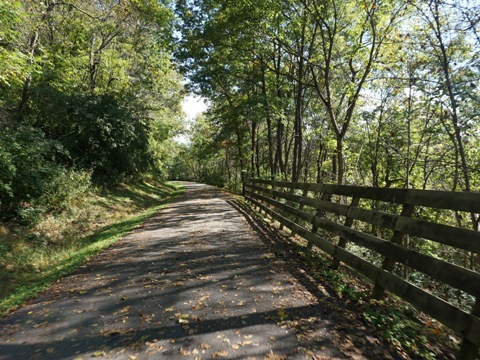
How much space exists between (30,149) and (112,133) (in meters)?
5.94

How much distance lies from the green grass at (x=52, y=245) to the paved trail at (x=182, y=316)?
1.49 ft

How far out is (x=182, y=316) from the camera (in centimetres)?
352

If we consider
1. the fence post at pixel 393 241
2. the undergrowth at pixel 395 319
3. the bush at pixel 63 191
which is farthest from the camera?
the bush at pixel 63 191

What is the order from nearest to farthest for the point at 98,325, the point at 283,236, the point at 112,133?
the point at 98,325, the point at 283,236, the point at 112,133

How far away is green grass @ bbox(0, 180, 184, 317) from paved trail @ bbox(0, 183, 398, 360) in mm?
454

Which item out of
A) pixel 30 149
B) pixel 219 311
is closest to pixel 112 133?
pixel 30 149

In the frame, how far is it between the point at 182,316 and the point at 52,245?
567 centimetres

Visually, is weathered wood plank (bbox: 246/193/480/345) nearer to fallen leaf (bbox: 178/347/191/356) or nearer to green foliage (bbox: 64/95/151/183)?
fallen leaf (bbox: 178/347/191/356)

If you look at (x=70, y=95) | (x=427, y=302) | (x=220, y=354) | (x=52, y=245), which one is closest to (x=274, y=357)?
(x=220, y=354)

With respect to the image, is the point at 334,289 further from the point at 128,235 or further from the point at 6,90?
the point at 6,90

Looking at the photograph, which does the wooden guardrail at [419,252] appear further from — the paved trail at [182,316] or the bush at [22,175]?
the bush at [22,175]

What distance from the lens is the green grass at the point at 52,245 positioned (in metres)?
4.96

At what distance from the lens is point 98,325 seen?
11.1 ft

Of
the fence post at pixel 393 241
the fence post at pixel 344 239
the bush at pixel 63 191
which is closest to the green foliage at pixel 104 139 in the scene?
the bush at pixel 63 191
